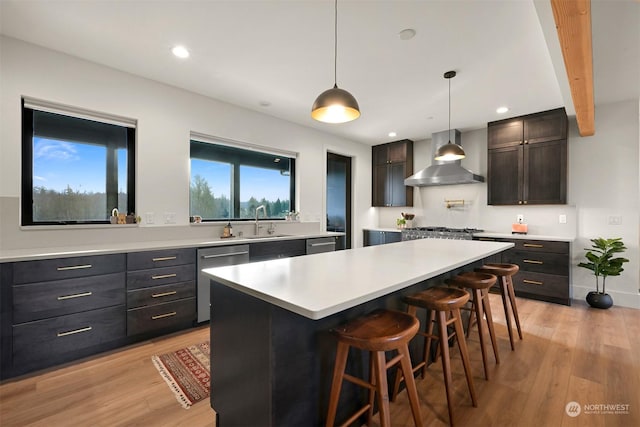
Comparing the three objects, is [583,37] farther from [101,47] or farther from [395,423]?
[101,47]

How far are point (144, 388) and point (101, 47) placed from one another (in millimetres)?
2813

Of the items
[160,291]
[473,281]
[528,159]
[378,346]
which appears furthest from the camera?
[528,159]

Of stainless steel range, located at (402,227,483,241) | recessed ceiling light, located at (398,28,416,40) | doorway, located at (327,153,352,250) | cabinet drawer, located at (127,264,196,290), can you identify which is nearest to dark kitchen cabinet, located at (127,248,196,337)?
cabinet drawer, located at (127,264,196,290)

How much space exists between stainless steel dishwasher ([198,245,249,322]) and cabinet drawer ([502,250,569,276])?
3706 millimetres

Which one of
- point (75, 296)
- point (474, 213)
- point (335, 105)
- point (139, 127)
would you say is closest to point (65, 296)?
point (75, 296)

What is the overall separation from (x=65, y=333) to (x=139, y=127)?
202cm

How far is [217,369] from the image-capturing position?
5.22 feet

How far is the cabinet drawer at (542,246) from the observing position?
371cm

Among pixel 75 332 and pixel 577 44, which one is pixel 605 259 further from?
pixel 75 332

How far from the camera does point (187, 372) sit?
2184 millimetres

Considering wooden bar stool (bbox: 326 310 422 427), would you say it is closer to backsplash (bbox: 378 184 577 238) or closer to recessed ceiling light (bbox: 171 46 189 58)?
recessed ceiling light (bbox: 171 46 189 58)

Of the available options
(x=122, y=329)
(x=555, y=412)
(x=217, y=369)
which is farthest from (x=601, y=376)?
(x=122, y=329)

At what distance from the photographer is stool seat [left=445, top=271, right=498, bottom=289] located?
212 cm

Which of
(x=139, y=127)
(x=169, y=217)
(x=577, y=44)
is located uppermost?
(x=577, y=44)
